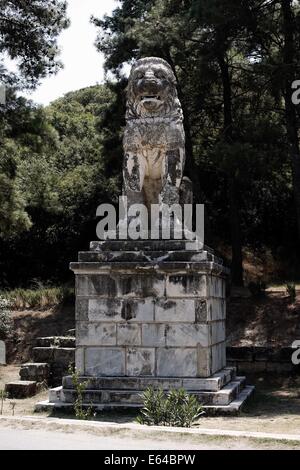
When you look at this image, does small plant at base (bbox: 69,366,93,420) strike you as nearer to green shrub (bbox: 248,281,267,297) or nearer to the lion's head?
the lion's head

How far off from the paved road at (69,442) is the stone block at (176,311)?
8.07ft

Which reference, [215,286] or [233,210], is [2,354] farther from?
[215,286]

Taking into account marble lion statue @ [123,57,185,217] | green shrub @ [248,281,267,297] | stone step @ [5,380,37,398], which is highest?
marble lion statue @ [123,57,185,217]

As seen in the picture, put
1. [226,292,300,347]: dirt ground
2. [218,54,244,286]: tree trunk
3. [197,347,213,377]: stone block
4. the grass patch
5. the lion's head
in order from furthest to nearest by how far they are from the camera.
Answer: the grass patch, [218,54,244,286]: tree trunk, [226,292,300,347]: dirt ground, the lion's head, [197,347,213,377]: stone block

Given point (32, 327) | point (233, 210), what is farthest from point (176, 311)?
point (233, 210)

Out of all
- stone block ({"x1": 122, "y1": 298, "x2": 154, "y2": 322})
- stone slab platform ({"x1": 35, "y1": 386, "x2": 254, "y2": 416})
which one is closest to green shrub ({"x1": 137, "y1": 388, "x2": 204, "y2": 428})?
stone slab platform ({"x1": 35, "y1": 386, "x2": 254, "y2": 416})

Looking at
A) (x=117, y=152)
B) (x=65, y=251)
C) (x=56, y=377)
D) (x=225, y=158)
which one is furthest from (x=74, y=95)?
(x=56, y=377)

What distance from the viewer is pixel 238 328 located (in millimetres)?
14836

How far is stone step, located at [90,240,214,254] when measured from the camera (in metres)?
8.51

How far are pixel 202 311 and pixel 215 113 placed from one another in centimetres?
1076

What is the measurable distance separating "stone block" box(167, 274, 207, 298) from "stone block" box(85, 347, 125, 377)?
985 mm

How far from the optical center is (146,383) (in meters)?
8.14

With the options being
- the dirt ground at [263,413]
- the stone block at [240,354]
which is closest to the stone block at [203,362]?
the dirt ground at [263,413]

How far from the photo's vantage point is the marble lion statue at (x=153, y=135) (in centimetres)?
900
